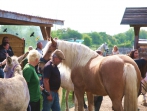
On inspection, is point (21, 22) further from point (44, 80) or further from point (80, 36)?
point (80, 36)

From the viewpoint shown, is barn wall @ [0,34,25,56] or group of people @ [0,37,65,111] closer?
group of people @ [0,37,65,111]

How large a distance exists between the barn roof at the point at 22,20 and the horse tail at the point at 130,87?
3.79 meters

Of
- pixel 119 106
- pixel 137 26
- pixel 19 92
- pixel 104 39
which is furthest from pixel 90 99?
pixel 104 39

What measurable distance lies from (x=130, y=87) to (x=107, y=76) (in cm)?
48

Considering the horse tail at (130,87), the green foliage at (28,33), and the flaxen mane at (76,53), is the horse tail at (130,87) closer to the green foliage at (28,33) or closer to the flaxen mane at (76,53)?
the flaxen mane at (76,53)

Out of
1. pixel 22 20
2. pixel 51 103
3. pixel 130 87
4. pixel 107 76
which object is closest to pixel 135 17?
pixel 22 20

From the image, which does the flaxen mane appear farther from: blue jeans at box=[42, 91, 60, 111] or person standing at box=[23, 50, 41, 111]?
person standing at box=[23, 50, 41, 111]

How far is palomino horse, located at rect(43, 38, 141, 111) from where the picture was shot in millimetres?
5734

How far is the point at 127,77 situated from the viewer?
18.8 feet

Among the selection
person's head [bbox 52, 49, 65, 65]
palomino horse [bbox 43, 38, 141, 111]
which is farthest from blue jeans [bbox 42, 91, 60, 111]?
palomino horse [bbox 43, 38, 141, 111]

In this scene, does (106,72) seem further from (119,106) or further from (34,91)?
(34,91)

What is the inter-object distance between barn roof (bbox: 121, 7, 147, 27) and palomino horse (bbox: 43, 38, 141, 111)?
483 cm

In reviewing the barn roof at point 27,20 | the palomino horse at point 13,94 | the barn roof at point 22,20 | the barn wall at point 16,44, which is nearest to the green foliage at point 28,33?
the barn roof at point 27,20

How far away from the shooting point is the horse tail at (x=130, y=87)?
18.7 ft
